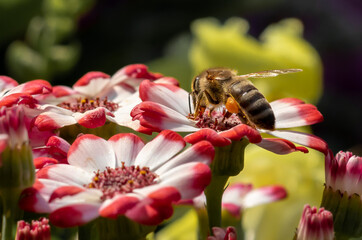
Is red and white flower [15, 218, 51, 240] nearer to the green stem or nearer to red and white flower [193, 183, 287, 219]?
the green stem

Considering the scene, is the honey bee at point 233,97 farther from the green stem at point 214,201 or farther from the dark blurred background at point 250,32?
the dark blurred background at point 250,32

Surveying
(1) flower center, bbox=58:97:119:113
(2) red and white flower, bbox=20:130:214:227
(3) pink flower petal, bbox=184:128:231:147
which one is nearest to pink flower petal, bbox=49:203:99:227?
(2) red and white flower, bbox=20:130:214:227

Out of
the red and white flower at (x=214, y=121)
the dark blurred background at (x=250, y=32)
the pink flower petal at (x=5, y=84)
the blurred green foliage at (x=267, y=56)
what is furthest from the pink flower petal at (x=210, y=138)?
the dark blurred background at (x=250, y=32)

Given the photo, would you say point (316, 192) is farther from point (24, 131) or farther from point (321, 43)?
point (321, 43)

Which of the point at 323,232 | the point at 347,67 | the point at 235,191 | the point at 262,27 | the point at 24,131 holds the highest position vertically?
the point at 24,131

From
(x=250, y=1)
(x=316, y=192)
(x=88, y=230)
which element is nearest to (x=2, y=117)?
(x=88, y=230)

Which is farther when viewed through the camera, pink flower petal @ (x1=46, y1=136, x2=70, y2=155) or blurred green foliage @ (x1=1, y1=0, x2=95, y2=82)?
blurred green foliage @ (x1=1, y1=0, x2=95, y2=82)

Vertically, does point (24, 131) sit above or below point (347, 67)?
above
